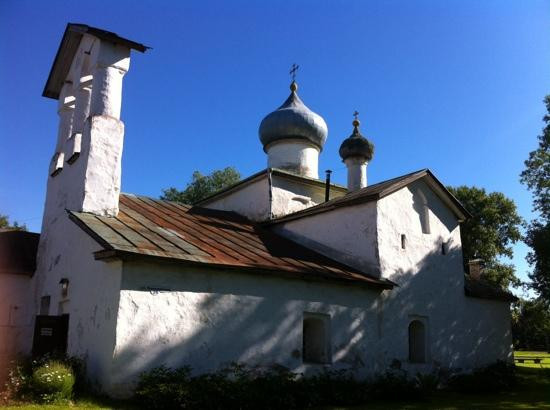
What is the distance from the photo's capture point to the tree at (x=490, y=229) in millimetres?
31266

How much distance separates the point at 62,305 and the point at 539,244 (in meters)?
15.8

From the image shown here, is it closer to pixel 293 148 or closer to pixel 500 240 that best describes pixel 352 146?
pixel 293 148

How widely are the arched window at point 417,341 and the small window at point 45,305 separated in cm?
944

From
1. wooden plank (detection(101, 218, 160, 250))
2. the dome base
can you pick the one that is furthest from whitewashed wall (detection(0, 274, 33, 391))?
the dome base

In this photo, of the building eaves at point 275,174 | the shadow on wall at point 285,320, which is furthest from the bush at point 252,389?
the building eaves at point 275,174

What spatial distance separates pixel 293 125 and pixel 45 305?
10812 millimetres

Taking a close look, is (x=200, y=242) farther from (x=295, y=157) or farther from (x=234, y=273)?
(x=295, y=157)

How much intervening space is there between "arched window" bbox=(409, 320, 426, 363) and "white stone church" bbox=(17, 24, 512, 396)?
4 cm

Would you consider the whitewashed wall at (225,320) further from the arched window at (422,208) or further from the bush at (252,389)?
the arched window at (422,208)

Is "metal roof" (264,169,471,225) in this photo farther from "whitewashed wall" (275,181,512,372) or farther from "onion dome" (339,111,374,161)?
"onion dome" (339,111,374,161)

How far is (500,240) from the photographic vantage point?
106ft

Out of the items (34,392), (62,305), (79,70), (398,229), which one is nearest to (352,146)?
(398,229)

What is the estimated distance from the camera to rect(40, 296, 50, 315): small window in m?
11.8

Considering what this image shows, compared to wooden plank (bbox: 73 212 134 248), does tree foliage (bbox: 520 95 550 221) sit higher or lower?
higher
